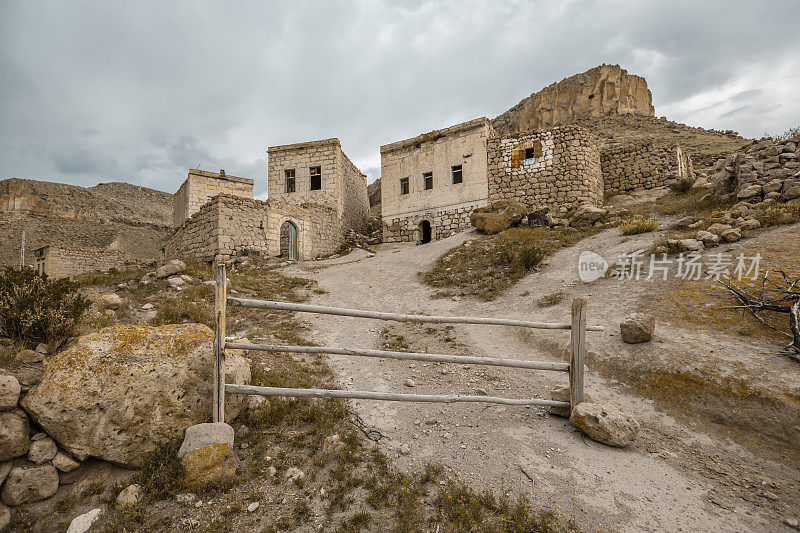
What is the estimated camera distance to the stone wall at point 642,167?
705 inches

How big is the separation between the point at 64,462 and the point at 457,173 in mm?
20184

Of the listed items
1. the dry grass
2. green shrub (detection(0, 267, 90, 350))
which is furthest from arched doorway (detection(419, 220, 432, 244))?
green shrub (detection(0, 267, 90, 350))

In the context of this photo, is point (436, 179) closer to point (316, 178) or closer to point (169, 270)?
point (316, 178)

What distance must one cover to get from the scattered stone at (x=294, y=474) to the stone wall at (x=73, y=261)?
2231 cm

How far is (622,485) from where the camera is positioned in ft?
10.2

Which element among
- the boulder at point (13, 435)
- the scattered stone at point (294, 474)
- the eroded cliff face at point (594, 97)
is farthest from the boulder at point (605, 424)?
the eroded cliff face at point (594, 97)

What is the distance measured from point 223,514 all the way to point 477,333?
6.06 metres

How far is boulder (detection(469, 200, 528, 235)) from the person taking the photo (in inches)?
615

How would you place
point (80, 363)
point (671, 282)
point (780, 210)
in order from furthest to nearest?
point (780, 210) → point (671, 282) → point (80, 363)

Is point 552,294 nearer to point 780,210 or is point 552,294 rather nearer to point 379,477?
point 780,210

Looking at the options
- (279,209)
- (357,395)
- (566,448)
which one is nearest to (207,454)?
(357,395)

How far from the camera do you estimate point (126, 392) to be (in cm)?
300

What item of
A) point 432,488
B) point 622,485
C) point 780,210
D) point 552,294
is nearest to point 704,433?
point 622,485

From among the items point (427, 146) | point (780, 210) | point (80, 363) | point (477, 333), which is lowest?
point (477, 333)
